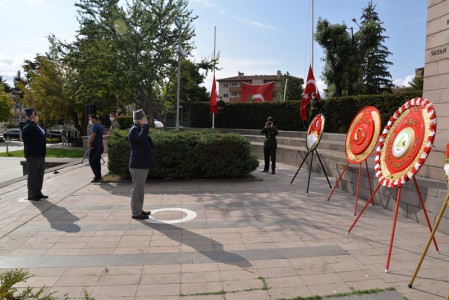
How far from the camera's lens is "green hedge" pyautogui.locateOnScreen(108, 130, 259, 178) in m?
9.30

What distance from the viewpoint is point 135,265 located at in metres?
3.89

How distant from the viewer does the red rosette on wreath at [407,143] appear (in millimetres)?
3650

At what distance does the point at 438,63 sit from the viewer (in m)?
7.50

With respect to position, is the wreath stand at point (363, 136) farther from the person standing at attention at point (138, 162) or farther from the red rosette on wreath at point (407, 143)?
the person standing at attention at point (138, 162)

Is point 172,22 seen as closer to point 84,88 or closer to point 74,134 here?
point 84,88

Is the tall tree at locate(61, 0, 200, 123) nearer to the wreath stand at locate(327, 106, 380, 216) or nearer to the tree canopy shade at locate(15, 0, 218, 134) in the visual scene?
the tree canopy shade at locate(15, 0, 218, 134)

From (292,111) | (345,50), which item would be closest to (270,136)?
(292,111)

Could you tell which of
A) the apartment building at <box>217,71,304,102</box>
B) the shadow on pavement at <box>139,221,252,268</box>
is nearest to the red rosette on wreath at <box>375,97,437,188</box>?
the shadow on pavement at <box>139,221,252,268</box>

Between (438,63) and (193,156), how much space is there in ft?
21.2

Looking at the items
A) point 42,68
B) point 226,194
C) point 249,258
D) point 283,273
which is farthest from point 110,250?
point 42,68

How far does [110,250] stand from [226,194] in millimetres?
3831

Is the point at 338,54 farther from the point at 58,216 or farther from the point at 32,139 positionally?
Result: the point at 58,216

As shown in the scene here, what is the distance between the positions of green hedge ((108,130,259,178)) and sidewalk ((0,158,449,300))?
1.91 metres

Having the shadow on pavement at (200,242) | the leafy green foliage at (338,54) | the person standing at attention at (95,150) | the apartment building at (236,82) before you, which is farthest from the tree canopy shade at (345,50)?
the apartment building at (236,82)
